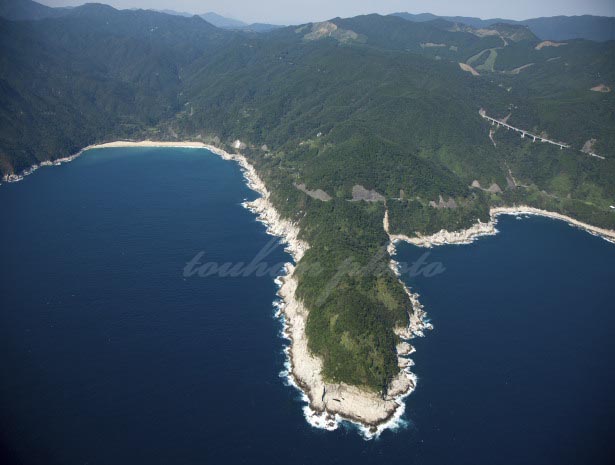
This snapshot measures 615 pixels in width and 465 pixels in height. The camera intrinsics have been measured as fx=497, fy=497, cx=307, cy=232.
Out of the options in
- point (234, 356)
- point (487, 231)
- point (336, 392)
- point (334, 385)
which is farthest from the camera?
point (487, 231)

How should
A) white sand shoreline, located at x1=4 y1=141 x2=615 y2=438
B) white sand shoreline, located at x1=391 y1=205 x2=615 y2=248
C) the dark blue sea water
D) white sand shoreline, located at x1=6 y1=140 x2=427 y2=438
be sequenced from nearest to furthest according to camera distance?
1. the dark blue sea water
2. white sand shoreline, located at x1=6 y1=140 x2=427 y2=438
3. white sand shoreline, located at x1=4 y1=141 x2=615 y2=438
4. white sand shoreline, located at x1=391 y1=205 x2=615 y2=248

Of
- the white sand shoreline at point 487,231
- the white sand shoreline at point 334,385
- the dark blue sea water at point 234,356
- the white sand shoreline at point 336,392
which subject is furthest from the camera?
the white sand shoreline at point 487,231

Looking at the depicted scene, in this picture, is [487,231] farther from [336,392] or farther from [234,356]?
[234,356]

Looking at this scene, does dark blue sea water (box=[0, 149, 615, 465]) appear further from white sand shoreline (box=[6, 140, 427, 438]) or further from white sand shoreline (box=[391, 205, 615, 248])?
white sand shoreline (box=[391, 205, 615, 248])

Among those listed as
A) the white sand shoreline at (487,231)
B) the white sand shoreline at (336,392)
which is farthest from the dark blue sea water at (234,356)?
the white sand shoreline at (487,231)

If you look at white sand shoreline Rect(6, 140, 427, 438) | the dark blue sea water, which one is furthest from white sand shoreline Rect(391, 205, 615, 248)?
white sand shoreline Rect(6, 140, 427, 438)

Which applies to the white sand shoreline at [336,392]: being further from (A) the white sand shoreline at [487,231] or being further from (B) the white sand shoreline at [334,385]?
(A) the white sand shoreline at [487,231]

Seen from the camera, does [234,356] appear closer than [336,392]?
No

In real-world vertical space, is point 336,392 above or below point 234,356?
above

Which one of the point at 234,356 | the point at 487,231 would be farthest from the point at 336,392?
the point at 487,231
